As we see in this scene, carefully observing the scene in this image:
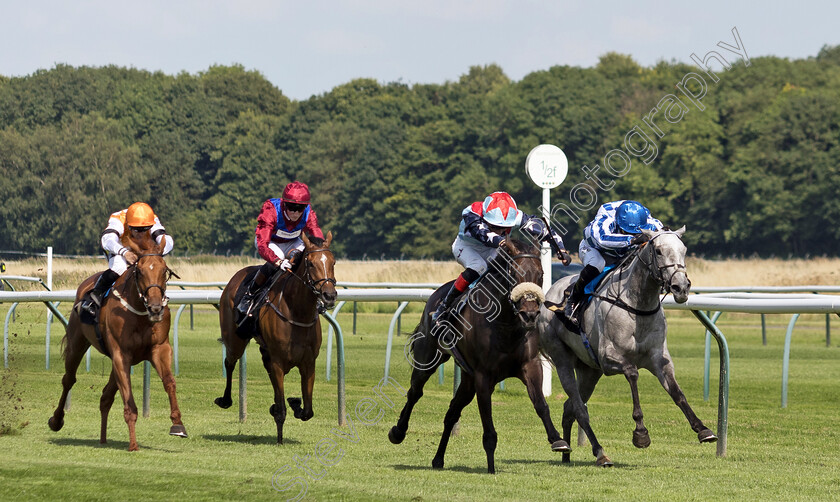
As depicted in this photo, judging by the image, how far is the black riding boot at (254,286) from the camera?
9227mm

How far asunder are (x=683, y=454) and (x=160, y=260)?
12.3ft

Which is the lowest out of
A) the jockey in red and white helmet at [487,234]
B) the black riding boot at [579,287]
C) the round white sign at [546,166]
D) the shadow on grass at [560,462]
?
the shadow on grass at [560,462]

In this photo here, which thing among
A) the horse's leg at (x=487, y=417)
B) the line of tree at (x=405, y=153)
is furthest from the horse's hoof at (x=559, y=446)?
the line of tree at (x=405, y=153)

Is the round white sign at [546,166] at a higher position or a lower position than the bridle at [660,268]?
higher

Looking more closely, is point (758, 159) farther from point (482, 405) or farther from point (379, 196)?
point (482, 405)

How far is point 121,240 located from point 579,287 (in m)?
3.51

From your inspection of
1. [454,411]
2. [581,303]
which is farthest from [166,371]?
[581,303]

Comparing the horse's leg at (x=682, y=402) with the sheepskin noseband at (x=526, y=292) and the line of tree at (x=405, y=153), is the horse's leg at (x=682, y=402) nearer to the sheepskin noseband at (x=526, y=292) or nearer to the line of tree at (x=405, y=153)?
the sheepskin noseband at (x=526, y=292)

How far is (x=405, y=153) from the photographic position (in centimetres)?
6431

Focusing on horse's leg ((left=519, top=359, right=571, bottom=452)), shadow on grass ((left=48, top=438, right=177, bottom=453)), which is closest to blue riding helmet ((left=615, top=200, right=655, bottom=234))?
horse's leg ((left=519, top=359, right=571, bottom=452))

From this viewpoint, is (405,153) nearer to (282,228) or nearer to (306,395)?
(282,228)

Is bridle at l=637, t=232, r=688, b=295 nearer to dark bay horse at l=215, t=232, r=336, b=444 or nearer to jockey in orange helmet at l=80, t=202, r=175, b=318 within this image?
dark bay horse at l=215, t=232, r=336, b=444

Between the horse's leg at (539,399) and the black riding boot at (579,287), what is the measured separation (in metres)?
1.01

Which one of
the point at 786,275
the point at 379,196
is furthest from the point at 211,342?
the point at 379,196
